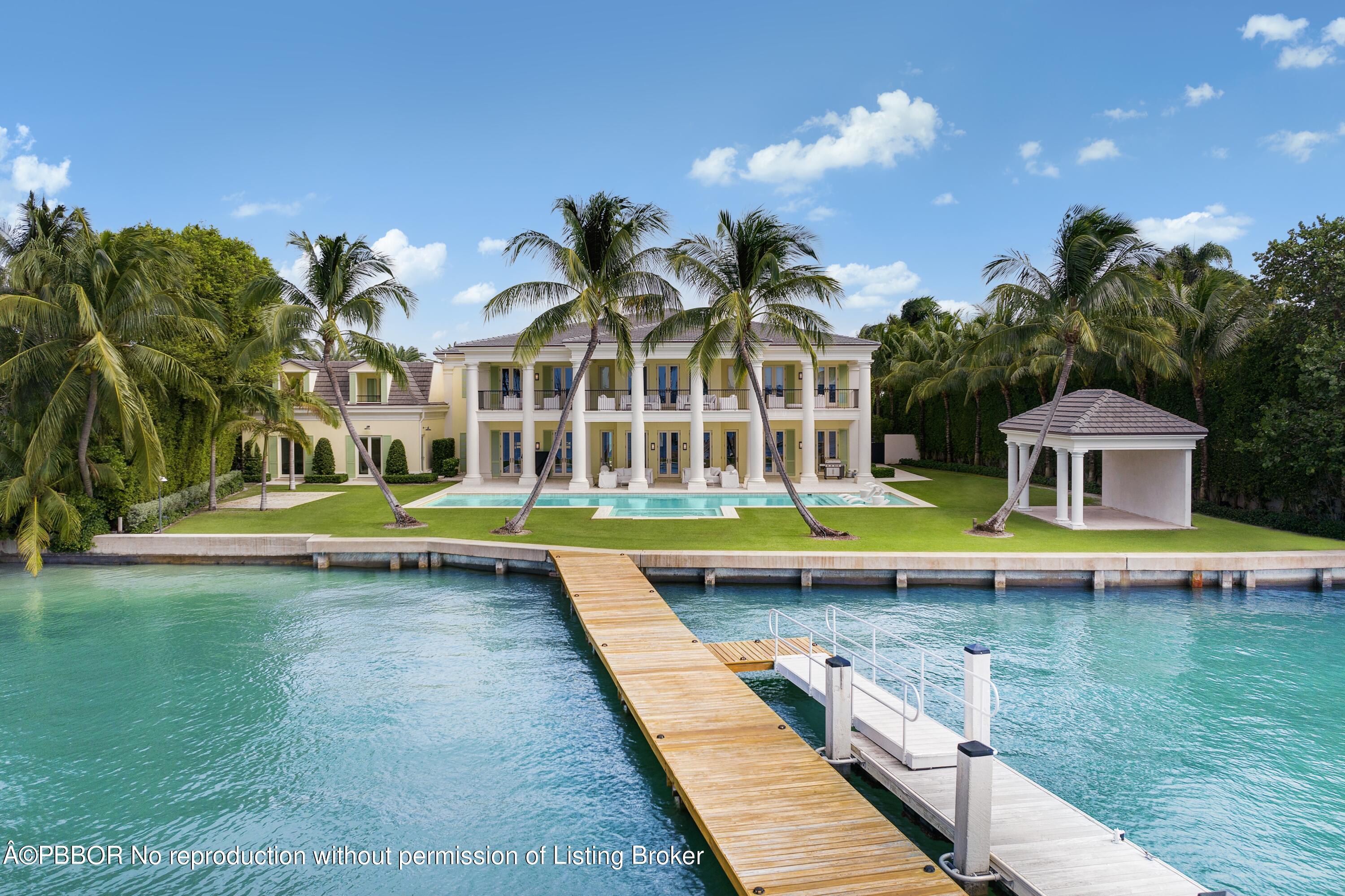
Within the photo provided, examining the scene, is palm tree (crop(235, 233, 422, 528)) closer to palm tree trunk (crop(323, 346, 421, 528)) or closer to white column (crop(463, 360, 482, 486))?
palm tree trunk (crop(323, 346, 421, 528))

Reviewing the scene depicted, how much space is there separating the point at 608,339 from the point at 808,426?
358 inches

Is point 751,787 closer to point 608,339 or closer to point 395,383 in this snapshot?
point 608,339

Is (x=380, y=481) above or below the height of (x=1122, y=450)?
below

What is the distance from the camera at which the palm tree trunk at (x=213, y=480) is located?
2519 centimetres

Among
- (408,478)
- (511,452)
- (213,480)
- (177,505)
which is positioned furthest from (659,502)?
(177,505)

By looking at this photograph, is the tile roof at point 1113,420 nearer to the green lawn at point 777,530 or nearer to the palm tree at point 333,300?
the green lawn at point 777,530

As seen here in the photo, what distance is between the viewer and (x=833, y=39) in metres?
28.8

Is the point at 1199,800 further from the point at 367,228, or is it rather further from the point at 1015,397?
the point at 1015,397

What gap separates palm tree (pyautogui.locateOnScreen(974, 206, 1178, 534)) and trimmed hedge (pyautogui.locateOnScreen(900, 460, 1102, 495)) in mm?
8992

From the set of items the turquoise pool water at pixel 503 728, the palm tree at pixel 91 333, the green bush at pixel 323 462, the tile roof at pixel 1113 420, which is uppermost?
the palm tree at pixel 91 333

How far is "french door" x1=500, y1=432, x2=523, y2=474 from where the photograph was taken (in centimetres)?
3578

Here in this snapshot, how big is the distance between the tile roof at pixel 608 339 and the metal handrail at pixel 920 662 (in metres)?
18.6

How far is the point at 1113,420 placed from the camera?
20812 mm

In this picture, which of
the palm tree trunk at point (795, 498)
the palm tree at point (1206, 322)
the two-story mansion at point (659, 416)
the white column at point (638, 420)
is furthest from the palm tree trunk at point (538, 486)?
the palm tree at point (1206, 322)
